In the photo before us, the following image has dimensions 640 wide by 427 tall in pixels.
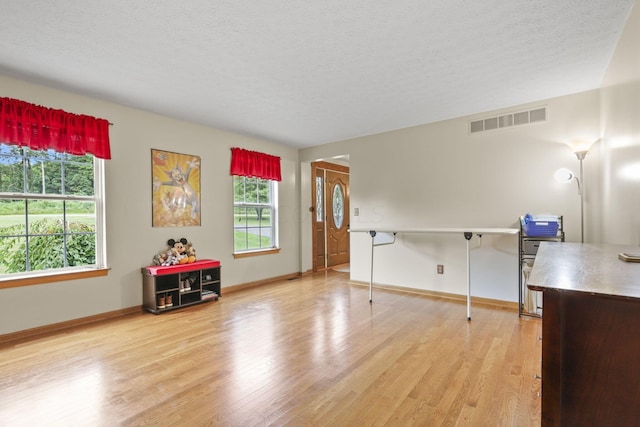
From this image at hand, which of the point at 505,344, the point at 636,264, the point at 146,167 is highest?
the point at 146,167

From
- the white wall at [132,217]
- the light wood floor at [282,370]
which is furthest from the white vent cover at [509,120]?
the white wall at [132,217]

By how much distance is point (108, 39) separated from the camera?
221 centimetres

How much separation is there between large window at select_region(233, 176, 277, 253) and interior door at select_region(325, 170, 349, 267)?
150cm

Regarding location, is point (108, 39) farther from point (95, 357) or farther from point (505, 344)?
point (505, 344)

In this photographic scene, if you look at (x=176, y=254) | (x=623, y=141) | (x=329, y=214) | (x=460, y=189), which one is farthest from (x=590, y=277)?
(x=329, y=214)

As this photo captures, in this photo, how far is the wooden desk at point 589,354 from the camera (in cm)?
83

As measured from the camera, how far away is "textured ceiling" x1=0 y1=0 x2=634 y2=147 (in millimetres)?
1938

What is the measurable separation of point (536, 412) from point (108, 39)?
143 inches

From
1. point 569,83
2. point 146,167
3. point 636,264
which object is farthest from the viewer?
point 146,167

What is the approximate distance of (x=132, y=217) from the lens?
3.66 m

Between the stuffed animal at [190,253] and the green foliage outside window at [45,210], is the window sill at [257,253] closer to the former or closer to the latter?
the stuffed animal at [190,253]

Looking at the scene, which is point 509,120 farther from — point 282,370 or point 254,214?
point 254,214

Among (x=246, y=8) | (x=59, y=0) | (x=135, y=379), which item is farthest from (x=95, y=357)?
(x=246, y=8)

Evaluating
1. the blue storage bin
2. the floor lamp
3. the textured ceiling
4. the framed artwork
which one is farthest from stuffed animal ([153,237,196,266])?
the floor lamp
